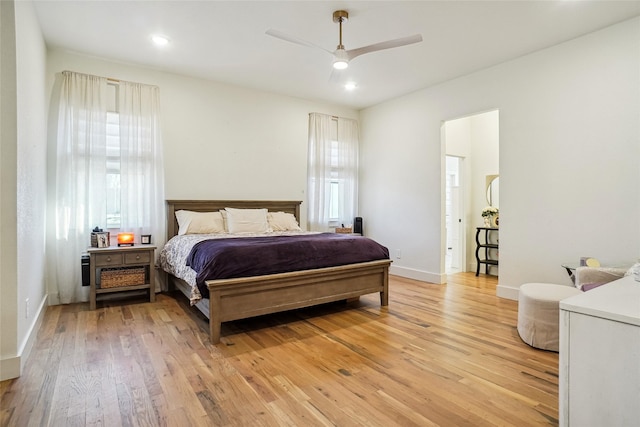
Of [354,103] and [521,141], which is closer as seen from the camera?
[521,141]

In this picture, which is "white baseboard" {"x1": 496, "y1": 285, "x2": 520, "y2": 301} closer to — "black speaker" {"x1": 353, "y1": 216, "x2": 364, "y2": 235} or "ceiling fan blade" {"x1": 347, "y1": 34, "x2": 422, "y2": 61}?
"black speaker" {"x1": 353, "y1": 216, "x2": 364, "y2": 235}

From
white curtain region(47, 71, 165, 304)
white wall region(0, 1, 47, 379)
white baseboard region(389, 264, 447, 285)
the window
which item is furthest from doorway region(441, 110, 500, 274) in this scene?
white wall region(0, 1, 47, 379)

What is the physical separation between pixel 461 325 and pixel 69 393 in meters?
3.13

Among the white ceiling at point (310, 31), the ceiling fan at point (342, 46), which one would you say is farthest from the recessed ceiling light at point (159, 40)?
the ceiling fan at point (342, 46)

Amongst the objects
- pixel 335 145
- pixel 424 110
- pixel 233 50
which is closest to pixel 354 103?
pixel 335 145

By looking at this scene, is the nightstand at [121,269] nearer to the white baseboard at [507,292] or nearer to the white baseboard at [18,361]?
the white baseboard at [18,361]

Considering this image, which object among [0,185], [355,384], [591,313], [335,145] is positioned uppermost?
[335,145]

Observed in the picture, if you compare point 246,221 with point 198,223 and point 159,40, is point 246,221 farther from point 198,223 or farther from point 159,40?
point 159,40

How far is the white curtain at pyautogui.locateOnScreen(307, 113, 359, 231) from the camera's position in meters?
→ 5.76

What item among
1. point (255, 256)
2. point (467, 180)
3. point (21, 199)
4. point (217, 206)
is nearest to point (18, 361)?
point (21, 199)

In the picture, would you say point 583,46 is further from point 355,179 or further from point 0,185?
point 0,185

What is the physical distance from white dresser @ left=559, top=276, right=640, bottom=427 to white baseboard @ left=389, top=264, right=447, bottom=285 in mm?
3685

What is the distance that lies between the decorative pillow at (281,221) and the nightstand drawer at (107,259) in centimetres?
195

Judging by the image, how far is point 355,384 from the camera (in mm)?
2137
